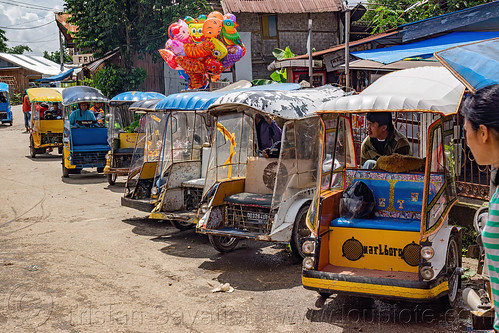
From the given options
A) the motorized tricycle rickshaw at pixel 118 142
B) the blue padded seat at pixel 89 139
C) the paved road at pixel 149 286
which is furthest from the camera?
the blue padded seat at pixel 89 139

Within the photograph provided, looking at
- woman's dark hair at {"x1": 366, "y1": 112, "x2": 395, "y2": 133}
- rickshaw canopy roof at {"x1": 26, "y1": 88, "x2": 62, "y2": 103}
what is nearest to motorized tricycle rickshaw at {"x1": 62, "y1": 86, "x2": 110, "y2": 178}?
rickshaw canopy roof at {"x1": 26, "y1": 88, "x2": 62, "y2": 103}

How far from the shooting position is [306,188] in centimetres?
818

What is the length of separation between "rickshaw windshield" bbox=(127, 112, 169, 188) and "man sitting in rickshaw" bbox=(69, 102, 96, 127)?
6049 mm

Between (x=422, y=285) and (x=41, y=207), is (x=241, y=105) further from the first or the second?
(x=41, y=207)

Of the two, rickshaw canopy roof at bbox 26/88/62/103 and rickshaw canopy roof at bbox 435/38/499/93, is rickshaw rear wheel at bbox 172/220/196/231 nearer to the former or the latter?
rickshaw canopy roof at bbox 435/38/499/93

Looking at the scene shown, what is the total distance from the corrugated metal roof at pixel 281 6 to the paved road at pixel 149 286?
47.6ft

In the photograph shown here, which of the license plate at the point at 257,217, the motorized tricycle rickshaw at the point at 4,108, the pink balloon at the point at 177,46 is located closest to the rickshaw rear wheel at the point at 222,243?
the license plate at the point at 257,217

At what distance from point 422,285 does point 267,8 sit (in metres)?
20.4

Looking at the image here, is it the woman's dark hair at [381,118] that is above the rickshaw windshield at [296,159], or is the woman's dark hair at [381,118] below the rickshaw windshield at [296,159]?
above

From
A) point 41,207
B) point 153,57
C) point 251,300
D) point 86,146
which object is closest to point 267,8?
point 153,57

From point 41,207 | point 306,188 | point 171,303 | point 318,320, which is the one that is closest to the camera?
point 318,320

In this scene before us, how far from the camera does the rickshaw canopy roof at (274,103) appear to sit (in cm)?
769

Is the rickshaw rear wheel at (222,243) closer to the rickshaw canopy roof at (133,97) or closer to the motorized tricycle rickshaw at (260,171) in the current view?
the motorized tricycle rickshaw at (260,171)

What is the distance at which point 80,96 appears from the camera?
16.6m
